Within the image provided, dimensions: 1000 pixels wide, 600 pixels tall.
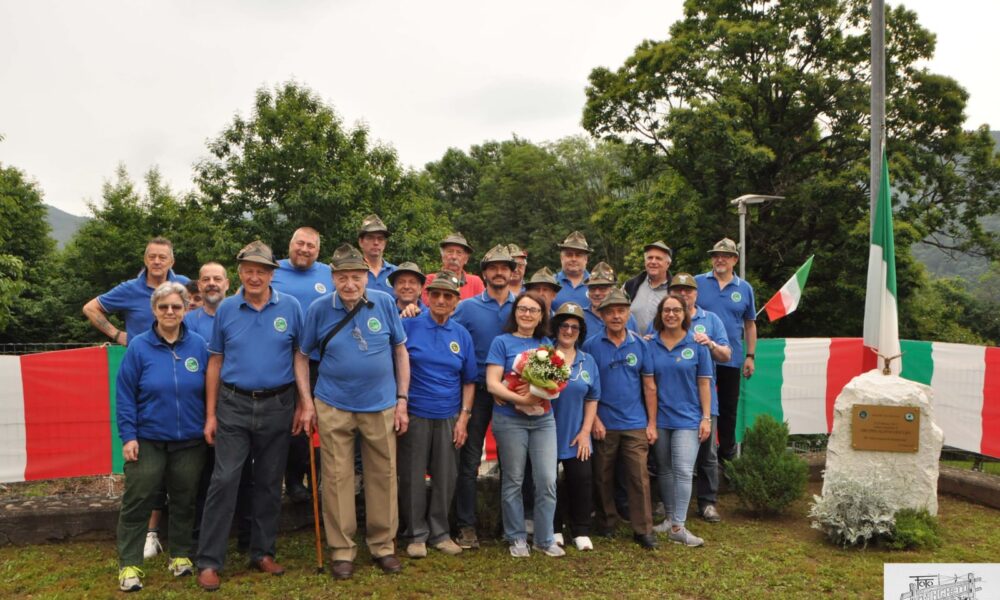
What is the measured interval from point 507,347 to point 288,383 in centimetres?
157

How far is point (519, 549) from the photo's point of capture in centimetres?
537

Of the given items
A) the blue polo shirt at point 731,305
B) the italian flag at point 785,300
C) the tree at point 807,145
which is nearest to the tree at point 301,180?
the tree at point 807,145

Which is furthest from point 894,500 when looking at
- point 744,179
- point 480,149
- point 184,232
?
point 480,149

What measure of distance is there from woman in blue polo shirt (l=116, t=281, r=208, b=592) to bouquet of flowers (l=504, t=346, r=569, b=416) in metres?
2.18

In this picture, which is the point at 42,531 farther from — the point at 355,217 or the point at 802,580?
the point at 355,217

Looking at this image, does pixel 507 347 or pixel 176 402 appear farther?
pixel 507 347

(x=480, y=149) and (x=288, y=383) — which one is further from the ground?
(x=480, y=149)

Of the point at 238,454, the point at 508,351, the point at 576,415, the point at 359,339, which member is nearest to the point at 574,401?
the point at 576,415

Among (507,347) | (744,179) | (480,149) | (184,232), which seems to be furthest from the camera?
(480,149)

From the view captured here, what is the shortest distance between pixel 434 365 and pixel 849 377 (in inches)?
222

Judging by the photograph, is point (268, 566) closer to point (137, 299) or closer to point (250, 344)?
point (250, 344)

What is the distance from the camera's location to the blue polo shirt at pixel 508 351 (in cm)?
526

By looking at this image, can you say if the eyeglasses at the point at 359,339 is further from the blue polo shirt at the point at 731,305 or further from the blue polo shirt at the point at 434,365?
the blue polo shirt at the point at 731,305

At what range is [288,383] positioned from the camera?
4875 mm
